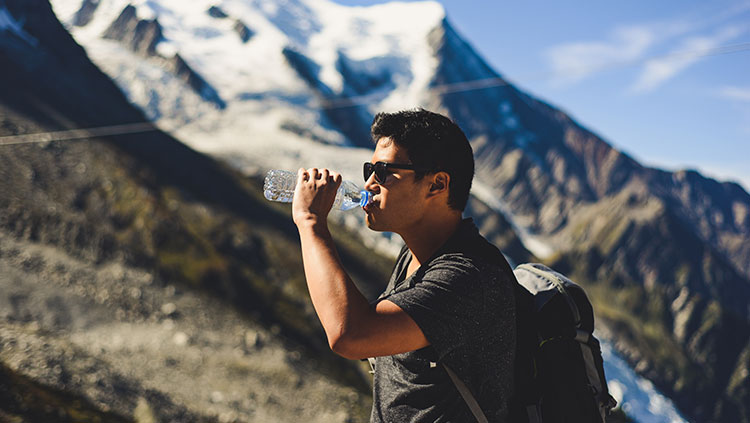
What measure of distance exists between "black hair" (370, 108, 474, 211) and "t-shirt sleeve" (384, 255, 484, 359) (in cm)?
53

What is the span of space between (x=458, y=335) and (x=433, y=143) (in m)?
0.89

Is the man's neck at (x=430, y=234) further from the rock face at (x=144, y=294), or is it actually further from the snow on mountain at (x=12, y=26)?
the snow on mountain at (x=12, y=26)

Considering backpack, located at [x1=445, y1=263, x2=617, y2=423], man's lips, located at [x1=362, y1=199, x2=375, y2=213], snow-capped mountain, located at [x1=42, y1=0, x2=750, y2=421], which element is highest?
man's lips, located at [x1=362, y1=199, x2=375, y2=213]

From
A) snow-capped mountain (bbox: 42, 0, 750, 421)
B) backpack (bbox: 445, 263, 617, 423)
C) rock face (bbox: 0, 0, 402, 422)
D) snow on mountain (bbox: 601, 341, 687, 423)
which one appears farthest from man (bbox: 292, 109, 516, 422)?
snow-capped mountain (bbox: 42, 0, 750, 421)

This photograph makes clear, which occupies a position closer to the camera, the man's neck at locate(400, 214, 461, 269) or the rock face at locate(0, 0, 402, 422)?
the man's neck at locate(400, 214, 461, 269)

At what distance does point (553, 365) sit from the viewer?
2348mm

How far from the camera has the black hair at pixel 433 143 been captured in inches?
94.8

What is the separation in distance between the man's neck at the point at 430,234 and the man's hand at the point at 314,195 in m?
0.46

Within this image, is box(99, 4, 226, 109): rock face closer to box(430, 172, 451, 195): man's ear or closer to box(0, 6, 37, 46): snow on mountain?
box(0, 6, 37, 46): snow on mountain

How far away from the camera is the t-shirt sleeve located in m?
1.93

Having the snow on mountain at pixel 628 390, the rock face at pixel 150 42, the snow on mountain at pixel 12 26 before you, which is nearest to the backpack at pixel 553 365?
the snow on mountain at pixel 628 390

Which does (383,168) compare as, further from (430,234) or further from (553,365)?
(553,365)

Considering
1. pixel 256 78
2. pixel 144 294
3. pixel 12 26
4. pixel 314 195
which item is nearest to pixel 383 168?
pixel 314 195

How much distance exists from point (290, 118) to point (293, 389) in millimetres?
101078
